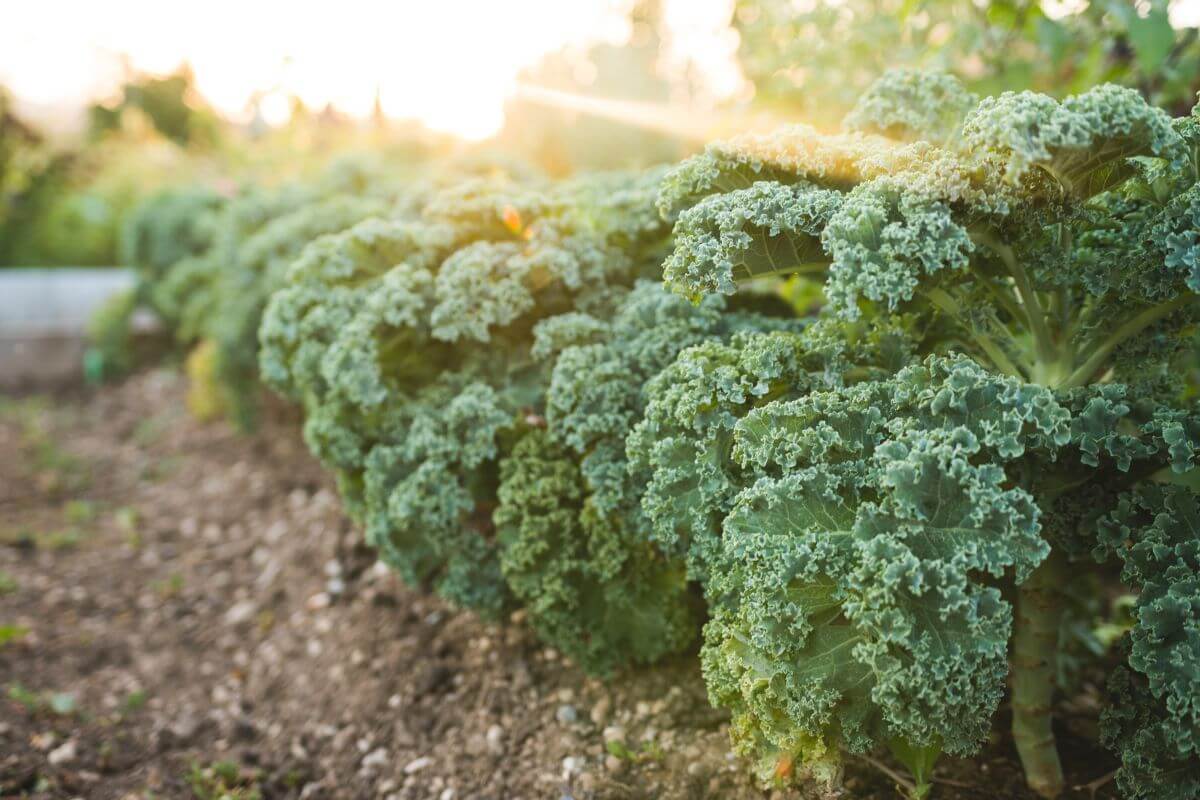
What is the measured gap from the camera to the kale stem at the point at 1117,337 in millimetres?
2027

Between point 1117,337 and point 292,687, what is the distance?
3.15 meters

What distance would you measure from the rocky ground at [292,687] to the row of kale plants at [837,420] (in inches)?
8.3

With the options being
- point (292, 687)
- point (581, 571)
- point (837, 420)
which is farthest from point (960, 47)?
point (292, 687)

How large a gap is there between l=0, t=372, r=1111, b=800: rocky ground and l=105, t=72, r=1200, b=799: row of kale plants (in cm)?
21

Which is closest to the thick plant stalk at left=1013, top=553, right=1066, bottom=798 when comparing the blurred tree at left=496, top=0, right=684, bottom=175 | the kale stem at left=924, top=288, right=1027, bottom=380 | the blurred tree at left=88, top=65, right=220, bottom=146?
the kale stem at left=924, top=288, right=1027, bottom=380

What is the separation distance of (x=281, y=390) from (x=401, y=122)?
774 cm

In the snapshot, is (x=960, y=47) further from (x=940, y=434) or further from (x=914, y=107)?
(x=940, y=434)

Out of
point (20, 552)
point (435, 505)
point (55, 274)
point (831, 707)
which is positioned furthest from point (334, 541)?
point (55, 274)

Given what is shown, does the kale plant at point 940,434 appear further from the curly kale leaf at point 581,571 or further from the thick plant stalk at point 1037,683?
the curly kale leaf at point 581,571

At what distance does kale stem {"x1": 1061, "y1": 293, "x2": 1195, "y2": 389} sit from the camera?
203cm

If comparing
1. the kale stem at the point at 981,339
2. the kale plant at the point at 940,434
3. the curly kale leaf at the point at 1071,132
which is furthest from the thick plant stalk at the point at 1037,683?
the curly kale leaf at the point at 1071,132

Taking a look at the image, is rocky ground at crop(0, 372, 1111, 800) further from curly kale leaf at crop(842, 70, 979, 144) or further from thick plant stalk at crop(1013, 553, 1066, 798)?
curly kale leaf at crop(842, 70, 979, 144)

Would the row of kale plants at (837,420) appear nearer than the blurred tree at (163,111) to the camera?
Yes

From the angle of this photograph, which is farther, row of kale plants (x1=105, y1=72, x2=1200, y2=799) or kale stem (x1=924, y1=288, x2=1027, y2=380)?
kale stem (x1=924, y1=288, x2=1027, y2=380)
